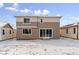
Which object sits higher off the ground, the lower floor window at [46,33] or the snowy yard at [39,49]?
the lower floor window at [46,33]

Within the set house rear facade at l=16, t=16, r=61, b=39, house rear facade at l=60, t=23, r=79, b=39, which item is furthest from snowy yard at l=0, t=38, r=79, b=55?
house rear facade at l=16, t=16, r=61, b=39

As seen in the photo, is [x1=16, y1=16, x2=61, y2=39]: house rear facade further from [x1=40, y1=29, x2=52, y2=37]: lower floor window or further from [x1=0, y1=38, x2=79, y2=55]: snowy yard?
[x1=0, y1=38, x2=79, y2=55]: snowy yard

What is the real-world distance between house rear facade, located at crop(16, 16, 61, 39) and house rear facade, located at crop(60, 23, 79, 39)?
1570 mm

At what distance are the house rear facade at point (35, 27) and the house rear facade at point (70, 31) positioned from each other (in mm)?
1570

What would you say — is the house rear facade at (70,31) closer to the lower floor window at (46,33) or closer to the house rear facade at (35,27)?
the house rear facade at (35,27)

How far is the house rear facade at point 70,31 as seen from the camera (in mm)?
17991

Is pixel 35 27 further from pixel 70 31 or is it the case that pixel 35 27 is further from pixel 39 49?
pixel 39 49

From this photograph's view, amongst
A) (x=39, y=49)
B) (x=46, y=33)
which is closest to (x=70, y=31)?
→ (x=46, y=33)

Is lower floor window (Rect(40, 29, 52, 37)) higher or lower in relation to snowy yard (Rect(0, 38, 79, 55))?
higher

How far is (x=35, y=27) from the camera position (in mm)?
18578

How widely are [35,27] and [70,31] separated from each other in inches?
153

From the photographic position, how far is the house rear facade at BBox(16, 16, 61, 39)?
60.6 feet

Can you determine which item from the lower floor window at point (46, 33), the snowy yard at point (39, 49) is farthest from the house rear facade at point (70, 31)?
the snowy yard at point (39, 49)

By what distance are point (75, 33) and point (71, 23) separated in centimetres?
137
